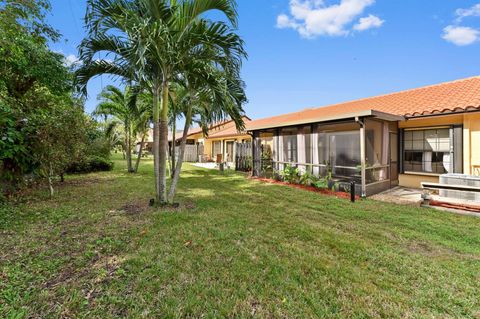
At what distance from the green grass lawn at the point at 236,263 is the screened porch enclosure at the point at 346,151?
2856 millimetres

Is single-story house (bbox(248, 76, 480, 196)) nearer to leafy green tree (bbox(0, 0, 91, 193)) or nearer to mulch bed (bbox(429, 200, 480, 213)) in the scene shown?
mulch bed (bbox(429, 200, 480, 213))

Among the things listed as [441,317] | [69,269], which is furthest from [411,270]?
[69,269]

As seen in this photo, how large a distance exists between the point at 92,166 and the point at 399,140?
1647cm

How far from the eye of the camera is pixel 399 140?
29.4 feet

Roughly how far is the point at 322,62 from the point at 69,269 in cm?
1449

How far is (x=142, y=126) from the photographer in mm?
12508

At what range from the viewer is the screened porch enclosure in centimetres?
798

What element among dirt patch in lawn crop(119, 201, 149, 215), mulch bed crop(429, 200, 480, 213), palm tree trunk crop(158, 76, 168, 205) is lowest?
mulch bed crop(429, 200, 480, 213)

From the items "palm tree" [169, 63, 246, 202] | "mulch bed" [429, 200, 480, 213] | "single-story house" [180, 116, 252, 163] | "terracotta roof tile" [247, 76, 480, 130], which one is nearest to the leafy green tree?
"palm tree" [169, 63, 246, 202]

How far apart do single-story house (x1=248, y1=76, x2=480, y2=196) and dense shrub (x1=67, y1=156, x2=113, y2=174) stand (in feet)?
37.8

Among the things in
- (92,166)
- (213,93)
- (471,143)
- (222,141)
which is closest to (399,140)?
(471,143)

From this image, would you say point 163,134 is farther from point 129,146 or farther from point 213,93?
point 129,146

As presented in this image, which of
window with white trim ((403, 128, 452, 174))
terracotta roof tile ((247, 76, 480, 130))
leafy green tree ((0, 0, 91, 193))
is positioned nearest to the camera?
leafy green tree ((0, 0, 91, 193))

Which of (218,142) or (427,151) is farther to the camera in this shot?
(218,142)
